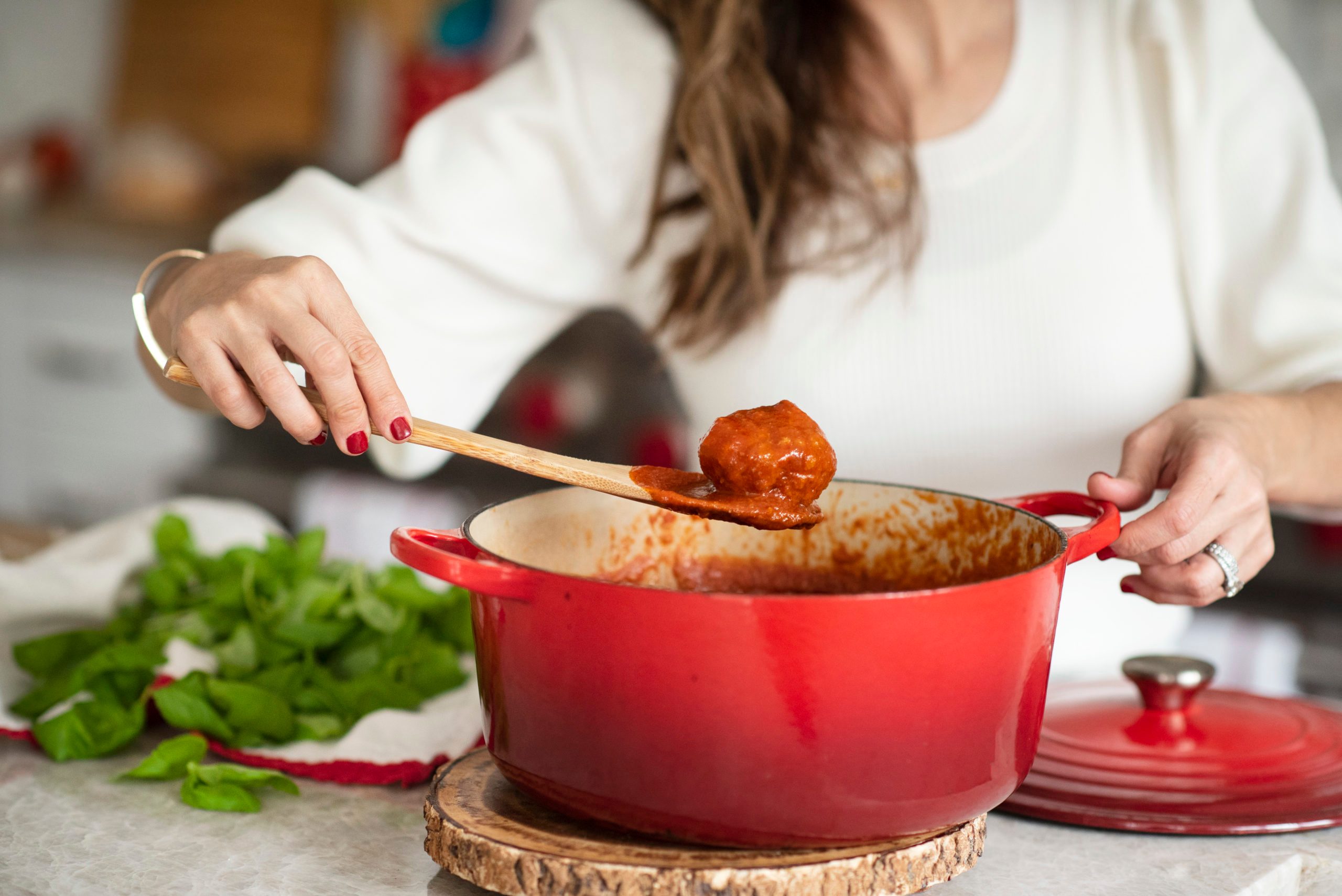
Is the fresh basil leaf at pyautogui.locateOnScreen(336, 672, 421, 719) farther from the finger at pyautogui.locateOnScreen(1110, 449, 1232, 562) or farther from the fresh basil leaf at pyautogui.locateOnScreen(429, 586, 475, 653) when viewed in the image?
the finger at pyautogui.locateOnScreen(1110, 449, 1232, 562)

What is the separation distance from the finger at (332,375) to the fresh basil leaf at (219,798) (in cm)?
22

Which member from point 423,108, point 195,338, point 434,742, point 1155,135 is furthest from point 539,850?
point 423,108

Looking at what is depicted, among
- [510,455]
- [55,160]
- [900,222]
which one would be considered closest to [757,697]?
[510,455]

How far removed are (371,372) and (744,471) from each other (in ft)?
0.75

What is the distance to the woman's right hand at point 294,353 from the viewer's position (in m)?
0.70

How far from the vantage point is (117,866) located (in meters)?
0.65

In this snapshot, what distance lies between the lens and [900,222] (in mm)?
1167

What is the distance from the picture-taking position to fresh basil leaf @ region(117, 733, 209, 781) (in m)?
0.75

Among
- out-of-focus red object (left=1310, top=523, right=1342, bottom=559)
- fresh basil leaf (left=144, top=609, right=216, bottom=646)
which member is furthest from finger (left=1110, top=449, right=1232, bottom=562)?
out-of-focus red object (left=1310, top=523, right=1342, bottom=559)

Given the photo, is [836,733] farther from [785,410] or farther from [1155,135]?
[1155,135]

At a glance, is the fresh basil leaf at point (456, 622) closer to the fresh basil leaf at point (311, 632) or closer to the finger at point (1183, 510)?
the fresh basil leaf at point (311, 632)

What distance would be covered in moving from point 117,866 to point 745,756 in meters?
0.36

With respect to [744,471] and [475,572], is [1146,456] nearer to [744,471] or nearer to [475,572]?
[744,471]

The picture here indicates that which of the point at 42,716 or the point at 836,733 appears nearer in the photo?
the point at 836,733
